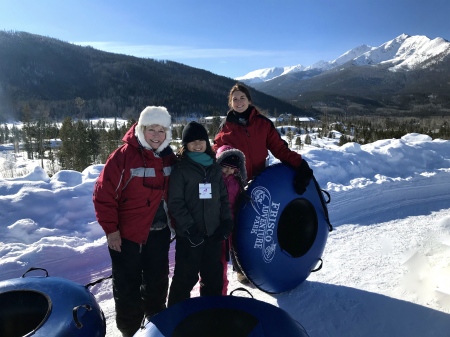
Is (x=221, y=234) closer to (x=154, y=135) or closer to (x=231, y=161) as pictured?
(x=231, y=161)

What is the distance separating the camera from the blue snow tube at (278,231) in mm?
2807

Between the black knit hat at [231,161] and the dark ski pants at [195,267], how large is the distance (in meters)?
0.65

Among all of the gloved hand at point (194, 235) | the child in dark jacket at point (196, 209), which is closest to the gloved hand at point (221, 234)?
the child in dark jacket at point (196, 209)

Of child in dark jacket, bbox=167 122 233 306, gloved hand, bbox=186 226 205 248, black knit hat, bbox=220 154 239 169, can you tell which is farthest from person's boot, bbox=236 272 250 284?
black knit hat, bbox=220 154 239 169

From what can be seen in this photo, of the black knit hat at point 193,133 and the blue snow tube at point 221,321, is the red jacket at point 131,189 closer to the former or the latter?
the black knit hat at point 193,133

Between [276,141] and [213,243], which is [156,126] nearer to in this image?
[213,243]

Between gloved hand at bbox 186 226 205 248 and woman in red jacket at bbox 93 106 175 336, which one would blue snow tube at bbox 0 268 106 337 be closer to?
woman in red jacket at bbox 93 106 175 336

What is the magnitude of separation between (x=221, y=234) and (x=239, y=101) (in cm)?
130

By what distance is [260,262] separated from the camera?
2.81 m

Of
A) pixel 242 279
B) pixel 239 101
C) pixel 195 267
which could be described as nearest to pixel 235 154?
pixel 239 101

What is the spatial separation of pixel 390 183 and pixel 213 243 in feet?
16.5

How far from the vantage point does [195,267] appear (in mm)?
2689

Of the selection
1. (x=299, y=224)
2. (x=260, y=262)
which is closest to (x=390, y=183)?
(x=299, y=224)

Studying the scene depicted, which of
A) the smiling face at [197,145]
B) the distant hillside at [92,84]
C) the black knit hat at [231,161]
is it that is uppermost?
the distant hillside at [92,84]
